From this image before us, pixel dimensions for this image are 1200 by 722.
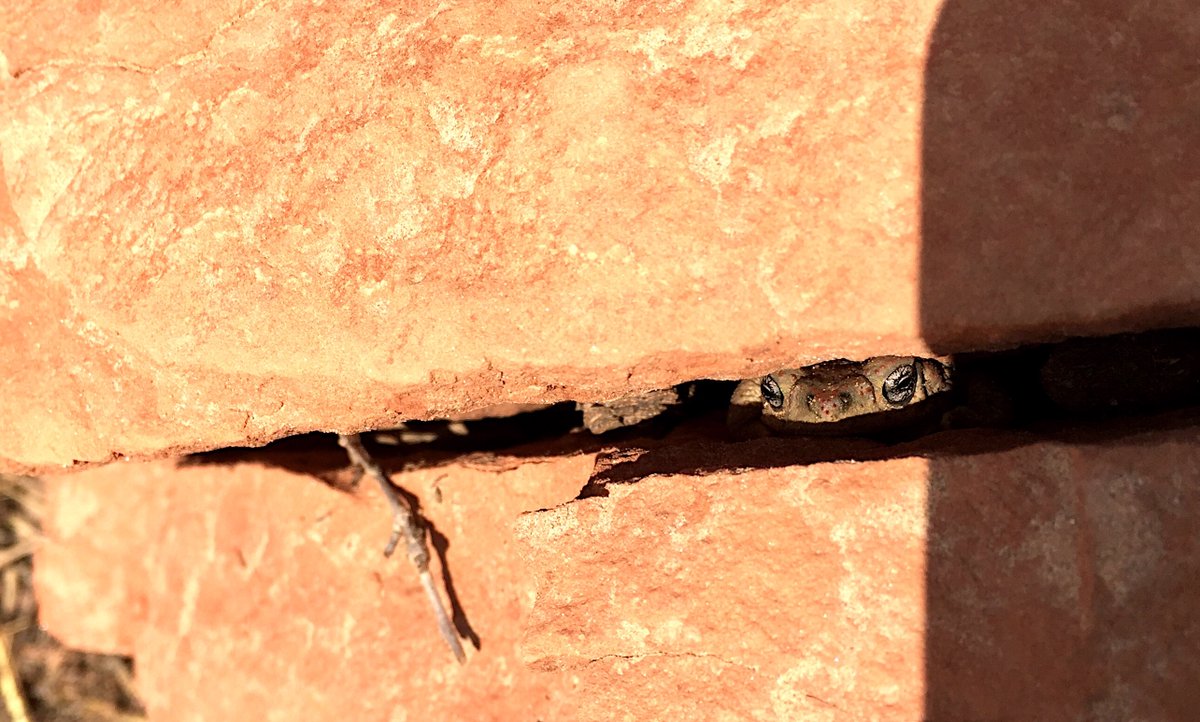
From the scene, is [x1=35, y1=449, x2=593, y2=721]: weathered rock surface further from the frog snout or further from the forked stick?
the frog snout

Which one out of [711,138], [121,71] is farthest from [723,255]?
[121,71]

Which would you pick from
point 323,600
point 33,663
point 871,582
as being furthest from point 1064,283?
point 33,663

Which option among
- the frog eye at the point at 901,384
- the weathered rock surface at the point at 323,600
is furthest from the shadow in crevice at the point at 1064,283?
the weathered rock surface at the point at 323,600

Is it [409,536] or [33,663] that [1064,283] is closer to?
[409,536]

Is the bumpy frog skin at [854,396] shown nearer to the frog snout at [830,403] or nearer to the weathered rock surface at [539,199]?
the frog snout at [830,403]

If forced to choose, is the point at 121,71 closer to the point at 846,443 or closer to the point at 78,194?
the point at 78,194
